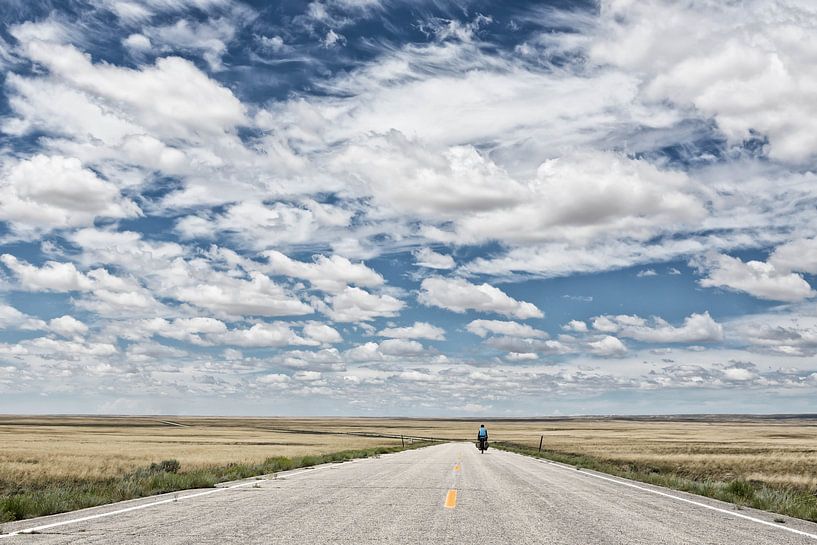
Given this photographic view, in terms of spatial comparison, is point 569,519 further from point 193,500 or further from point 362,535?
point 193,500

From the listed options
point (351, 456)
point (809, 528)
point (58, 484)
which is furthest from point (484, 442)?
point (809, 528)

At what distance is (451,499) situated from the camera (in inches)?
473

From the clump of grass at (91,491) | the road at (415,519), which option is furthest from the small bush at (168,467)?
the road at (415,519)

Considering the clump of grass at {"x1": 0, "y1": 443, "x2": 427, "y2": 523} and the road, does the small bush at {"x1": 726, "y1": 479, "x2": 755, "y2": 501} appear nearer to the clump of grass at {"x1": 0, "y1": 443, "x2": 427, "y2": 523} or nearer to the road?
the road

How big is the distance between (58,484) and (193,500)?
11378mm

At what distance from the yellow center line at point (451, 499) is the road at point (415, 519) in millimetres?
38

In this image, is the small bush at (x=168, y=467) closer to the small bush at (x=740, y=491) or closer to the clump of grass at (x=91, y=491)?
the clump of grass at (x=91, y=491)

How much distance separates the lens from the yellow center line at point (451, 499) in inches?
431

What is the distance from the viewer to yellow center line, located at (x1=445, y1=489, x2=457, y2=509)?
1095 centimetres

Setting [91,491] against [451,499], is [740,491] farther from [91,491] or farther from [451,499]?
[91,491]

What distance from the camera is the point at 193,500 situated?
1201 centimetres

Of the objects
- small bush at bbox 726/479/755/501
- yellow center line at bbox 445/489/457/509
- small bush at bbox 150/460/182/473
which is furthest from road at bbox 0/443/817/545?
small bush at bbox 150/460/182/473

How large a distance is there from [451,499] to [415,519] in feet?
9.48

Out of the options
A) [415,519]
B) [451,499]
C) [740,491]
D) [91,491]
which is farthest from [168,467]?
[740,491]
